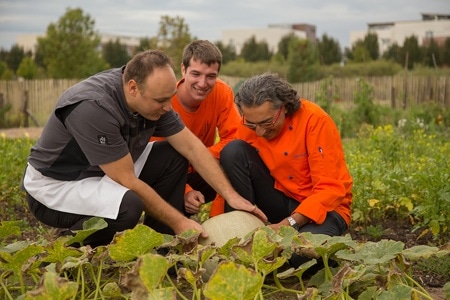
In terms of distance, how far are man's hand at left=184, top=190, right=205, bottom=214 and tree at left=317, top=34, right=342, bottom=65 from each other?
36.4 m

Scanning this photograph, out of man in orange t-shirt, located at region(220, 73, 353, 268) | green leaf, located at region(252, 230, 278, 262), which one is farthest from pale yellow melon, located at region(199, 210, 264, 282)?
green leaf, located at region(252, 230, 278, 262)

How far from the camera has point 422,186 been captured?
204 inches

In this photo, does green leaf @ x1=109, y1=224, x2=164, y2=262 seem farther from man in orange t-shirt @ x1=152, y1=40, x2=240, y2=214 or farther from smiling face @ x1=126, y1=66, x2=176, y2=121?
man in orange t-shirt @ x1=152, y1=40, x2=240, y2=214

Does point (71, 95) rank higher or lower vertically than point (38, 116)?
higher

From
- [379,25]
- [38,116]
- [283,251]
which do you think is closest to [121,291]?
[283,251]

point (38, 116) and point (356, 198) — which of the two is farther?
point (38, 116)

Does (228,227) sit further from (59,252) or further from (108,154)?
(59,252)

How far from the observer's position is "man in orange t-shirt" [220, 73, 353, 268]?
13.0ft

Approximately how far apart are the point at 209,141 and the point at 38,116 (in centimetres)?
1678

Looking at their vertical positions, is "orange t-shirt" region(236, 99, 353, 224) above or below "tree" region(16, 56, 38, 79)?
above

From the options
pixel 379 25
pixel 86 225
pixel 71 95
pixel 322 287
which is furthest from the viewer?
pixel 379 25

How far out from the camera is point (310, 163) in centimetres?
404

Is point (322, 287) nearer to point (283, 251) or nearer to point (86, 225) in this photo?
point (283, 251)

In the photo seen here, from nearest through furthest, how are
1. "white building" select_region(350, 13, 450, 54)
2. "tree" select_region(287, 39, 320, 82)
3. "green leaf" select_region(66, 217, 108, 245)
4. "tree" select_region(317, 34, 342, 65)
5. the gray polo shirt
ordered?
"green leaf" select_region(66, 217, 108, 245)
the gray polo shirt
"tree" select_region(287, 39, 320, 82)
"tree" select_region(317, 34, 342, 65)
"white building" select_region(350, 13, 450, 54)
